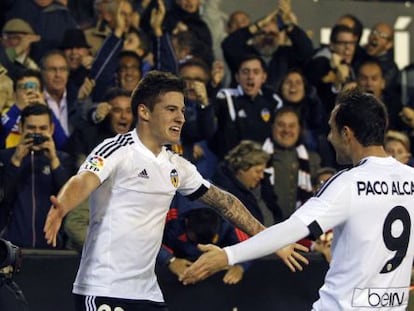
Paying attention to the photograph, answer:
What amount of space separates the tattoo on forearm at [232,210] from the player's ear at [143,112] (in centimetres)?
62

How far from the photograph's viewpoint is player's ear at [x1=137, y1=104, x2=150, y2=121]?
22.7 feet

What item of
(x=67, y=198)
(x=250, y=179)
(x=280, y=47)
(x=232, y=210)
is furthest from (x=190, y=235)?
(x=280, y=47)

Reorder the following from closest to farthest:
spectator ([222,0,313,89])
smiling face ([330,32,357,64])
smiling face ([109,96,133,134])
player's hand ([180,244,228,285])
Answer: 1. player's hand ([180,244,228,285])
2. smiling face ([109,96,133,134])
3. spectator ([222,0,313,89])
4. smiling face ([330,32,357,64])

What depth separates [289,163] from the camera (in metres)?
10.5

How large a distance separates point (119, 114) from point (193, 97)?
2.64ft

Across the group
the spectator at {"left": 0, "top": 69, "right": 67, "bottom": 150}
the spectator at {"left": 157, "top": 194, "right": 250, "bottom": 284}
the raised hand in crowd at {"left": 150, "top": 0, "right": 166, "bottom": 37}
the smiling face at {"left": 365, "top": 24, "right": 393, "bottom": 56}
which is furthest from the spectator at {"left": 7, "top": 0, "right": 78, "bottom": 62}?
the smiling face at {"left": 365, "top": 24, "right": 393, "bottom": 56}

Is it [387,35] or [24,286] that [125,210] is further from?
[387,35]

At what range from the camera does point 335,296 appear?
571 centimetres

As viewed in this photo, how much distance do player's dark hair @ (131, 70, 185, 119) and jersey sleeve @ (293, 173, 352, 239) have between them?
164 centimetres

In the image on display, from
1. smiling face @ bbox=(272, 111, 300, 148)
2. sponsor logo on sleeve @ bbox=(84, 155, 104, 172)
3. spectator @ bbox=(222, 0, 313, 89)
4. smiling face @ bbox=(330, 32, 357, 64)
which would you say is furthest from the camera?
smiling face @ bbox=(330, 32, 357, 64)

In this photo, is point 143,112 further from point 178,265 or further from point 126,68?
point 126,68

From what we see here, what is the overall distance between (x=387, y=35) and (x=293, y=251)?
602 cm

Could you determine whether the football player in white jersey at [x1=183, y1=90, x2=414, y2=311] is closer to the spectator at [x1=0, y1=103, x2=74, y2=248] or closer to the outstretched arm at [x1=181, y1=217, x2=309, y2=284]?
the outstretched arm at [x1=181, y1=217, x2=309, y2=284]

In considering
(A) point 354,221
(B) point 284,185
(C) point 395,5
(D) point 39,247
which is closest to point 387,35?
(C) point 395,5
